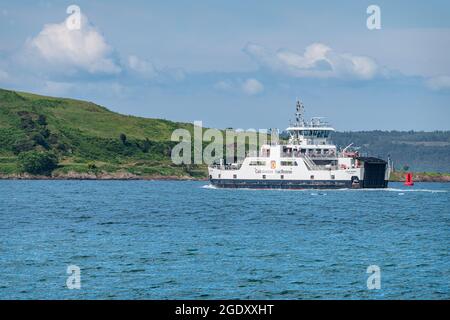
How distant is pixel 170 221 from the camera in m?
76.2

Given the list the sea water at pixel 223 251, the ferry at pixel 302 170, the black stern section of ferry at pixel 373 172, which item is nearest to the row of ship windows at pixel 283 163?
the ferry at pixel 302 170

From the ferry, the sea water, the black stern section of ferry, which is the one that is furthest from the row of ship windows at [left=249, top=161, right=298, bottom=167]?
the sea water

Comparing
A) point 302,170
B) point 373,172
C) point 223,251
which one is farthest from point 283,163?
point 223,251

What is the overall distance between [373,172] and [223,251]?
89208mm

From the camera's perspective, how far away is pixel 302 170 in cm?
13575

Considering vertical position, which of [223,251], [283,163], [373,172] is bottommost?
[223,251]

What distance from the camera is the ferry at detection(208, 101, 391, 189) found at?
13600cm

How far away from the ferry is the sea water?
1521 inches

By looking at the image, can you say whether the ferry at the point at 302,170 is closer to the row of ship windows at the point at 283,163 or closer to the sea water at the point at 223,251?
the row of ship windows at the point at 283,163

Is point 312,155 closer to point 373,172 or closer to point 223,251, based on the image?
point 373,172

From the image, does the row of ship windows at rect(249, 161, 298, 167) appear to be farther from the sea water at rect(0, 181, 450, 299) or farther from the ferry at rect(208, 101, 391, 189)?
the sea water at rect(0, 181, 450, 299)

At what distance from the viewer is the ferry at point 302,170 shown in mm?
136000

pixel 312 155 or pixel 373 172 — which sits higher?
pixel 312 155
